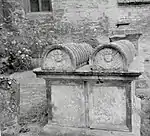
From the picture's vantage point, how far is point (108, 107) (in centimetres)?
307

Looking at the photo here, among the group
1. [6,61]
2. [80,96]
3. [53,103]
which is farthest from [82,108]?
[6,61]

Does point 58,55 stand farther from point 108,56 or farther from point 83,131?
point 83,131

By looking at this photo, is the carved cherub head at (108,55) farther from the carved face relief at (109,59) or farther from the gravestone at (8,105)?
the gravestone at (8,105)

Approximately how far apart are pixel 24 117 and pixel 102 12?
20.6 ft

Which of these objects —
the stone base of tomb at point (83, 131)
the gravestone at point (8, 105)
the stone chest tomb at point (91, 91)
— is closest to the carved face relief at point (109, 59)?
the stone chest tomb at point (91, 91)

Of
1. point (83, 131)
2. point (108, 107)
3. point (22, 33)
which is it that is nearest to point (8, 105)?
point (83, 131)

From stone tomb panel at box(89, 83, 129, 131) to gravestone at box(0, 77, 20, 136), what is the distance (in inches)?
44.2

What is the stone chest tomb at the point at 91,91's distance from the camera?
2854 millimetres

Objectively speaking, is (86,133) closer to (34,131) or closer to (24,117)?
(34,131)

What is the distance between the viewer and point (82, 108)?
3178mm

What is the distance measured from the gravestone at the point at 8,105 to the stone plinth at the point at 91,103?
46 centimetres

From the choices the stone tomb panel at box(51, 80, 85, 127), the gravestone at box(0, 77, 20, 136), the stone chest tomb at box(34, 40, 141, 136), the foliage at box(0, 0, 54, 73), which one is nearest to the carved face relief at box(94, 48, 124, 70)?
the stone chest tomb at box(34, 40, 141, 136)

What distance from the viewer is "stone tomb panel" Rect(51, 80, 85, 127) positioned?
3172mm

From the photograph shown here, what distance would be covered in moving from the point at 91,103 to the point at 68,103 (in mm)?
359
